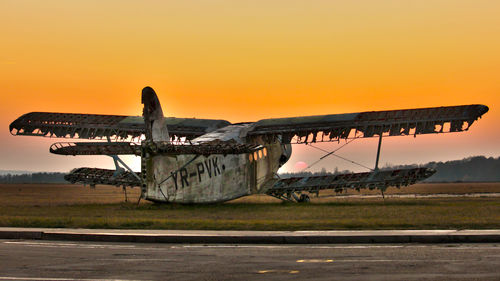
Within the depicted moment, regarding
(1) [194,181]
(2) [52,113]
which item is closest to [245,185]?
(1) [194,181]

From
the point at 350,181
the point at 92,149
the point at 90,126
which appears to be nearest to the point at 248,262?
the point at 92,149

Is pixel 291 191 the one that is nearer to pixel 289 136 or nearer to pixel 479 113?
pixel 289 136

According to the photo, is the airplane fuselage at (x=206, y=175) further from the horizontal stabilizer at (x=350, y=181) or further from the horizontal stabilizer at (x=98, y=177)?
the horizontal stabilizer at (x=98, y=177)

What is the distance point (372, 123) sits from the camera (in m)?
40.7

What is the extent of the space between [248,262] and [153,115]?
2031cm

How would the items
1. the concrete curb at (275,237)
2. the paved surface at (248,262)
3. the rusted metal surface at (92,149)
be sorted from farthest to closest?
the rusted metal surface at (92,149), the concrete curb at (275,237), the paved surface at (248,262)

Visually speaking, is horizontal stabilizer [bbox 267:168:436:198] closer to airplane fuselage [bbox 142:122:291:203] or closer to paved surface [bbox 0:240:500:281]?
airplane fuselage [bbox 142:122:291:203]

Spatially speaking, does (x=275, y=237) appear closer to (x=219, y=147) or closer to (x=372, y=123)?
(x=219, y=147)

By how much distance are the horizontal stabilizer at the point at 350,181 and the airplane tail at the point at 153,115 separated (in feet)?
32.6

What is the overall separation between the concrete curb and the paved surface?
2.28 ft

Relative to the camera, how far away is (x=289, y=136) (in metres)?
43.4

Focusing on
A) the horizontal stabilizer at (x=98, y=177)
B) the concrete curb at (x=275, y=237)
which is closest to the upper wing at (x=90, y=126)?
the horizontal stabilizer at (x=98, y=177)

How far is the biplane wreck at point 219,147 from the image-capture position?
100 ft

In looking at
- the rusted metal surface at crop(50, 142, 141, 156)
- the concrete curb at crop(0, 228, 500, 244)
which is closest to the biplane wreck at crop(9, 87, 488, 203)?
the rusted metal surface at crop(50, 142, 141, 156)
